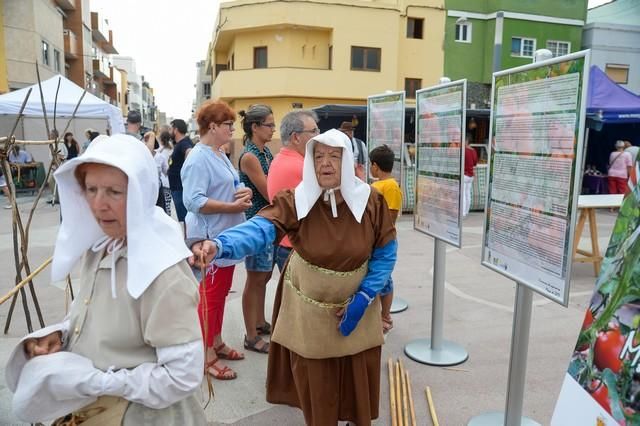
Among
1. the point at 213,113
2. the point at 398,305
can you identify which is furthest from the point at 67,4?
the point at 398,305

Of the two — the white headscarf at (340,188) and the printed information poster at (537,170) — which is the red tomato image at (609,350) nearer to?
the printed information poster at (537,170)

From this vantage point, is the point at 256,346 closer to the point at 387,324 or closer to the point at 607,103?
the point at 387,324

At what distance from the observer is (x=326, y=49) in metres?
26.1

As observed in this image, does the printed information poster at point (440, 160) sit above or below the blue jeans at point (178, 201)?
above

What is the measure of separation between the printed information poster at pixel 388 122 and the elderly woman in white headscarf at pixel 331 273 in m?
2.73

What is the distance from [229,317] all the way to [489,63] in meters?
24.6

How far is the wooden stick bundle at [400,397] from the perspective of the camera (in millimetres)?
2949

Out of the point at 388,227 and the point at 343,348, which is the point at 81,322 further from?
the point at 388,227

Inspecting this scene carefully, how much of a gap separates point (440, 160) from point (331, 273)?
5.24 ft

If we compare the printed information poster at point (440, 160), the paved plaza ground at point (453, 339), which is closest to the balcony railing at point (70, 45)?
the paved plaza ground at point (453, 339)

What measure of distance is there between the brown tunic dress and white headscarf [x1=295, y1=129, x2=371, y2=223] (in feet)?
0.17

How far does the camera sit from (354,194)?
8.03 ft

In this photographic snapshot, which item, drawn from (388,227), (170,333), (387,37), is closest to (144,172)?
(170,333)

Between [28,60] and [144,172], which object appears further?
[28,60]
